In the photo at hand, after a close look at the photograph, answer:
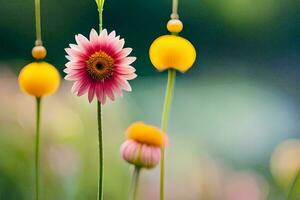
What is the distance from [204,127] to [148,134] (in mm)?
112

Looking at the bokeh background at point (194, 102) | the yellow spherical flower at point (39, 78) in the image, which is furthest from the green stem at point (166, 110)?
the yellow spherical flower at point (39, 78)

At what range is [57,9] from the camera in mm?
1052

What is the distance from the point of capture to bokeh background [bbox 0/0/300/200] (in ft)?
3.37

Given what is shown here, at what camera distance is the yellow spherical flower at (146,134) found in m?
0.98

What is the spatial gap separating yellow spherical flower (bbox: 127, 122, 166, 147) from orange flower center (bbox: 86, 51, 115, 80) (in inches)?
3.7

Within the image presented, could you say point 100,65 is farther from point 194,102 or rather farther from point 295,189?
point 295,189

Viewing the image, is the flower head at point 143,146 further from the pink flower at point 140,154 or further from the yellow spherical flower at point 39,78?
the yellow spherical flower at point 39,78

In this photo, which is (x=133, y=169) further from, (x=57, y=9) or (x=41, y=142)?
(x=57, y=9)

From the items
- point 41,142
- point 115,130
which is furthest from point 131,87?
point 41,142

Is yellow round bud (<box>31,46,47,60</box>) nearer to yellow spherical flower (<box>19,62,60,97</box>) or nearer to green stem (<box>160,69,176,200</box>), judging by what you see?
yellow spherical flower (<box>19,62,60,97</box>)

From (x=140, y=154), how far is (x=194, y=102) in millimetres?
137

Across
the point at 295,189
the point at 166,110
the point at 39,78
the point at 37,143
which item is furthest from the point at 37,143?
the point at 295,189

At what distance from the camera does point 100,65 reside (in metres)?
1.00

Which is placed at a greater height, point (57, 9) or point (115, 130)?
point (57, 9)
